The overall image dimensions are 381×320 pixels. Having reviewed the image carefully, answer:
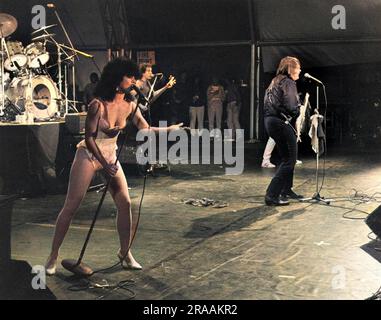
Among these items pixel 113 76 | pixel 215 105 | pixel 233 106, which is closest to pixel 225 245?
pixel 113 76

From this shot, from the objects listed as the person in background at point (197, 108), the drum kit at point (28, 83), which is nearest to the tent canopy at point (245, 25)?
the person in background at point (197, 108)

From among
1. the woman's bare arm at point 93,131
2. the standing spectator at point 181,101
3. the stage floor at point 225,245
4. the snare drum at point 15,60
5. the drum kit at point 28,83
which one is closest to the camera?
the stage floor at point 225,245

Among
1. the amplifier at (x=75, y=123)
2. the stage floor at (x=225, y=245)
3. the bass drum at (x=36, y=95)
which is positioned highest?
the bass drum at (x=36, y=95)

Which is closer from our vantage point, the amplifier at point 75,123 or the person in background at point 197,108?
the amplifier at point 75,123

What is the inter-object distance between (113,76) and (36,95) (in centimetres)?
769

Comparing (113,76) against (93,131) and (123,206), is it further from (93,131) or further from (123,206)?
(123,206)

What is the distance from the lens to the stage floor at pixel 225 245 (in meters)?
4.92

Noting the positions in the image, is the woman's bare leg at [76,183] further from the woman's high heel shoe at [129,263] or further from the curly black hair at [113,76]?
the woman's high heel shoe at [129,263]

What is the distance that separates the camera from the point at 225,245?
248 inches

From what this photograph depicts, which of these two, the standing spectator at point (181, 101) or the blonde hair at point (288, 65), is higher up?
the blonde hair at point (288, 65)

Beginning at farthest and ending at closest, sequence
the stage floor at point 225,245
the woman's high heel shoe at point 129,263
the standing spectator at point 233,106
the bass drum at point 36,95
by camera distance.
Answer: the standing spectator at point 233,106, the bass drum at point 36,95, the woman's high heel shoe at point 129,263, the stage floor at point 225,245

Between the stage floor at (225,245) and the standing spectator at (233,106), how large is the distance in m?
6.96

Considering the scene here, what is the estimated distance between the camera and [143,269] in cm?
548
